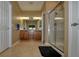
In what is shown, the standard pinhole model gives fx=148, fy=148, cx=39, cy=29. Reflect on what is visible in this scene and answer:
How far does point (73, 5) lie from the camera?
308cm

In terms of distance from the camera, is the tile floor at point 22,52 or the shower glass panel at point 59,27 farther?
the shower glass panel at point 59,27

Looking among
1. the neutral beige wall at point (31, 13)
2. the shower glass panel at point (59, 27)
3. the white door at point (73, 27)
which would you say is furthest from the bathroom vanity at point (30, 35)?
the white door at point (73, 27)

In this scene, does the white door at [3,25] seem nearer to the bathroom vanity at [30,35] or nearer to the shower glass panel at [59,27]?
the shower glass panel at [59,27]

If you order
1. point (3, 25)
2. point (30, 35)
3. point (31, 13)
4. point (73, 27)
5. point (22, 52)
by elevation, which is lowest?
point (22, 52)

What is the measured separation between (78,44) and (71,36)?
0.22 metres

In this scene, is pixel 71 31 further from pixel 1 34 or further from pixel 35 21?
pixel 35 21

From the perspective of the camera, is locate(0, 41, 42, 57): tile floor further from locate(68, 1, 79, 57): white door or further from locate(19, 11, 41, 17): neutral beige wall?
locate(19, 11, 41, 17): neutral beige wall

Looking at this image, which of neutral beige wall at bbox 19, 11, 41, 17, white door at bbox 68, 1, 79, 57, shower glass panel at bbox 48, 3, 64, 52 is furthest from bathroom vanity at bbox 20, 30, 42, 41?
white door at bbox 68, 1, 79, 57

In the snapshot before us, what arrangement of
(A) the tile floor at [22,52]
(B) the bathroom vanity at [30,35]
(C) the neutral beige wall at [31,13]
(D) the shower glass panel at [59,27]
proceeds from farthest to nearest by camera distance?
1. (C) the neutral beige wall at [31,13]
2. (B) the bathroom vanity at [30,35]
3. (D) the shower glass panel at [59,27]
4. (A) the tile floor at [22,52]

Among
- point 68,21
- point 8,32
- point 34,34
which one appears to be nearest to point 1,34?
point 8,32

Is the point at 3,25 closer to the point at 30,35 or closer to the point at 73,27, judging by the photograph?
the point at 73,27

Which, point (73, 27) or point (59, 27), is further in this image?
point (59, 27)

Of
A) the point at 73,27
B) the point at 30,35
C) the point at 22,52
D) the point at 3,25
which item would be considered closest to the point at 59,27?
the point at 22,52

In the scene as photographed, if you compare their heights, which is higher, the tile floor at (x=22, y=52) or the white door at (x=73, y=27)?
the white door at (x=73, y=27)
